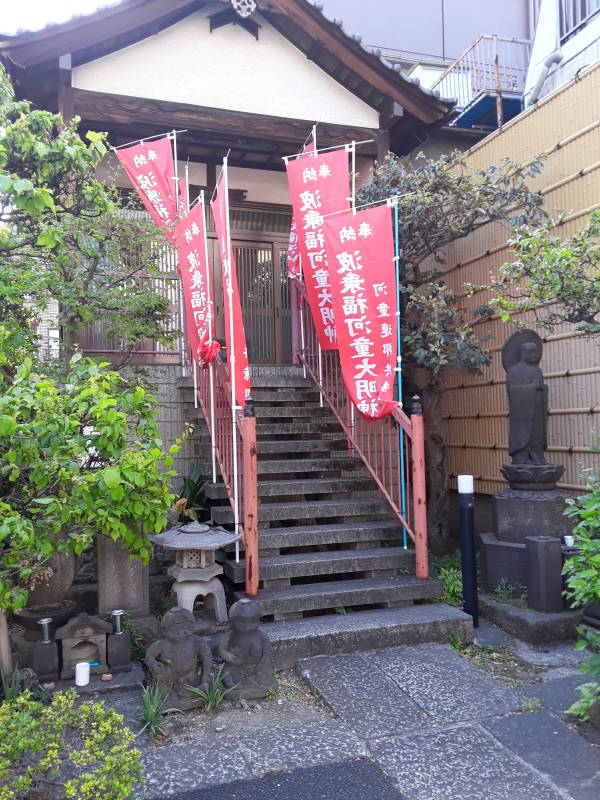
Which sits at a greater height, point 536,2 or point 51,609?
point 536,2

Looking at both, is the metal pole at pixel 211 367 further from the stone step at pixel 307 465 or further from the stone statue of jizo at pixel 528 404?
the stone statue of jizo at pixel 528 404

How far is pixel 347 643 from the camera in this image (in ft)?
17.6

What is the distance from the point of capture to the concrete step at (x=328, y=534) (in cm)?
640

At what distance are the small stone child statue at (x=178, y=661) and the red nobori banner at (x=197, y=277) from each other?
317cm

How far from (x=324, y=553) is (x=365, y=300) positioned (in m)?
2.70

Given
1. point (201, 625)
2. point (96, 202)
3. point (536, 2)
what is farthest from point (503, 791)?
point (536, 2)

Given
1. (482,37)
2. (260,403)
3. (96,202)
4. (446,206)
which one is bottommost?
(260,403)

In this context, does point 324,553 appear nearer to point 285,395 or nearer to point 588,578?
point 285,395

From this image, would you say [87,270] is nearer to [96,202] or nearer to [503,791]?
[96,202]

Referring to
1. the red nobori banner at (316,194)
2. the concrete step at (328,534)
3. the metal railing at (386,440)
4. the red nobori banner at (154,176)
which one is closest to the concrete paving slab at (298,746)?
the concrete step at (328,534)

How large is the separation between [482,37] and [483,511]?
29.5ft

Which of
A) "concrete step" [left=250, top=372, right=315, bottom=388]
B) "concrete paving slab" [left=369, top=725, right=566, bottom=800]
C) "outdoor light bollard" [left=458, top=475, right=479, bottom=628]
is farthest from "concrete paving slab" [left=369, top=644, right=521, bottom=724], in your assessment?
"concrete step" [left=250, top=372, right=315, bottom=388]

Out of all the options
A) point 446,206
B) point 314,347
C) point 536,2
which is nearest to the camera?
point 446,206

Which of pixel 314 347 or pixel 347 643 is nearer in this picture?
pixel 347 643
